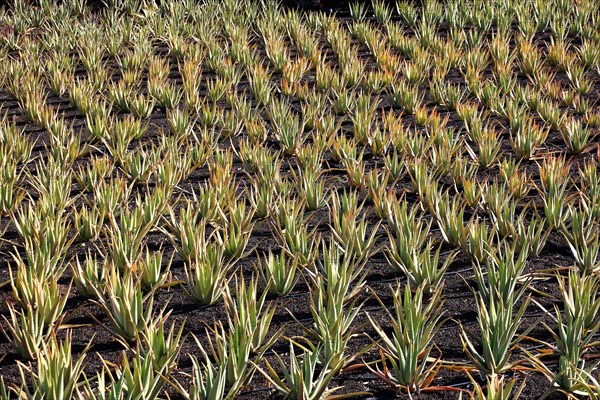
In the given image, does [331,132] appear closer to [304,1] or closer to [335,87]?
[335,87]

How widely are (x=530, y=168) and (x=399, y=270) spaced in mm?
1350

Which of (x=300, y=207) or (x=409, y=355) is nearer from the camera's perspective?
(x=409, y=355)

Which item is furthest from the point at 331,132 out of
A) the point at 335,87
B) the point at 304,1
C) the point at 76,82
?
the point at 304,1

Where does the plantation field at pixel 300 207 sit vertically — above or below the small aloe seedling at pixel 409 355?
above

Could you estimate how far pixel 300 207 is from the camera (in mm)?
3504

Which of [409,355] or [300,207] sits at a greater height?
[300,207]

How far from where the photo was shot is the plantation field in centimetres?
249

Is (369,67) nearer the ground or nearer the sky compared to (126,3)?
nearer the ground

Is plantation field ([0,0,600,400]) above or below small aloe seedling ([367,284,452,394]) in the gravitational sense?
above

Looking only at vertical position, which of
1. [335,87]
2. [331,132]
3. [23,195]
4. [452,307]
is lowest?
[452,307]

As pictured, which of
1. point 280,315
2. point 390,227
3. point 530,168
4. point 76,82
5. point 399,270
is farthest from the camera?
point 76,82

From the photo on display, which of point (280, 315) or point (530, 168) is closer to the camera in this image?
point (280, 315)

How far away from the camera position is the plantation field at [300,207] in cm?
249

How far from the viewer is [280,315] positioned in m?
2.89
